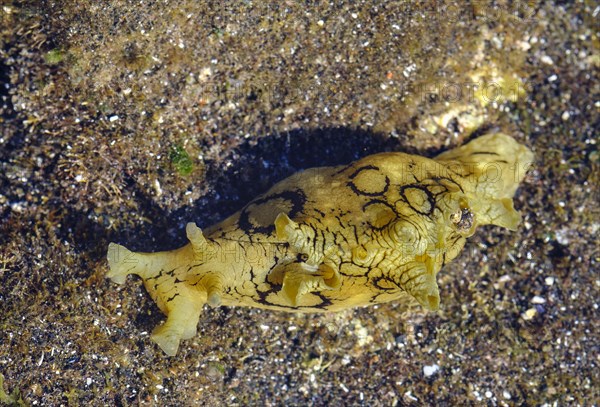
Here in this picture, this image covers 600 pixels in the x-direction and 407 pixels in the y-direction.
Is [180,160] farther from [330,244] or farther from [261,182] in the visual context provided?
[330,244]

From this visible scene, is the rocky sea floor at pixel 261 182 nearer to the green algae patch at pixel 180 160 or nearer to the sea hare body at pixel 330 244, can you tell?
the green algae patch at pixel 180 160

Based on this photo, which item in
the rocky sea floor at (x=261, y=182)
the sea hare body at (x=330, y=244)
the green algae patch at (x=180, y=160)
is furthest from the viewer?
the green algae patch at (x=180, y=160)

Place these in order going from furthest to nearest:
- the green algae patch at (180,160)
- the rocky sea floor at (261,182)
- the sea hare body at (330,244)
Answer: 1. the green algae patch at (180,160)
2. the rocky sea floor at (261,182)
3. the sea hare body at (330,244)

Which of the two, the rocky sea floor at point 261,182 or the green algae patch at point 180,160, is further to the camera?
the green algae patch at point 180,160

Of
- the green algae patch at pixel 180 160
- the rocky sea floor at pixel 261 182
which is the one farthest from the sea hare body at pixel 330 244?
the green algae patch at pixel 180 160

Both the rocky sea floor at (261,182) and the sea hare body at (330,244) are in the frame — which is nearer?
the sea hare body at (330,244)

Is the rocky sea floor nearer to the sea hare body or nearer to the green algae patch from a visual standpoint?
the green algae patch
